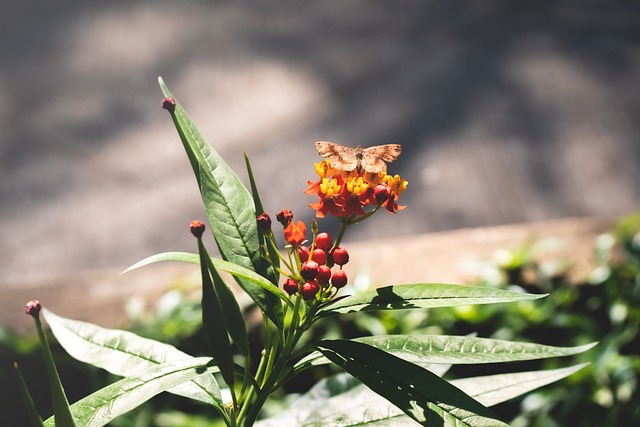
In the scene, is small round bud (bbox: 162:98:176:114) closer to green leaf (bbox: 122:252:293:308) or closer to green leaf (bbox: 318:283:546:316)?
green leaf (bbox: 122:252:293:308)

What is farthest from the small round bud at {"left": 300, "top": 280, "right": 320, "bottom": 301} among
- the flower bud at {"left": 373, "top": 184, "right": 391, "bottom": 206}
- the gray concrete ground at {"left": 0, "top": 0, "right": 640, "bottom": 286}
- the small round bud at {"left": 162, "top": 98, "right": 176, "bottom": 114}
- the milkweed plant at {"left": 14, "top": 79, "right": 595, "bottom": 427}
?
the gray concrete ground at {"left": 0, "top": 0, "right": 640, "bottom": 286}

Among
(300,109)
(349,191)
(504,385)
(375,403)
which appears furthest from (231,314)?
(300,109)

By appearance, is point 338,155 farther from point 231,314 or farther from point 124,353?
point 124,353

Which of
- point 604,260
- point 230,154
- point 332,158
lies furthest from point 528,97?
point 332,158

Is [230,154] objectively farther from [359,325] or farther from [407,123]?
[359,325]

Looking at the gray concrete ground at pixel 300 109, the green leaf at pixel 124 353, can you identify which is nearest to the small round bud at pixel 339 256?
the green leaf at pixel 124 353

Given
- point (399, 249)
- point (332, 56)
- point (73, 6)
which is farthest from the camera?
point (73, 6)
